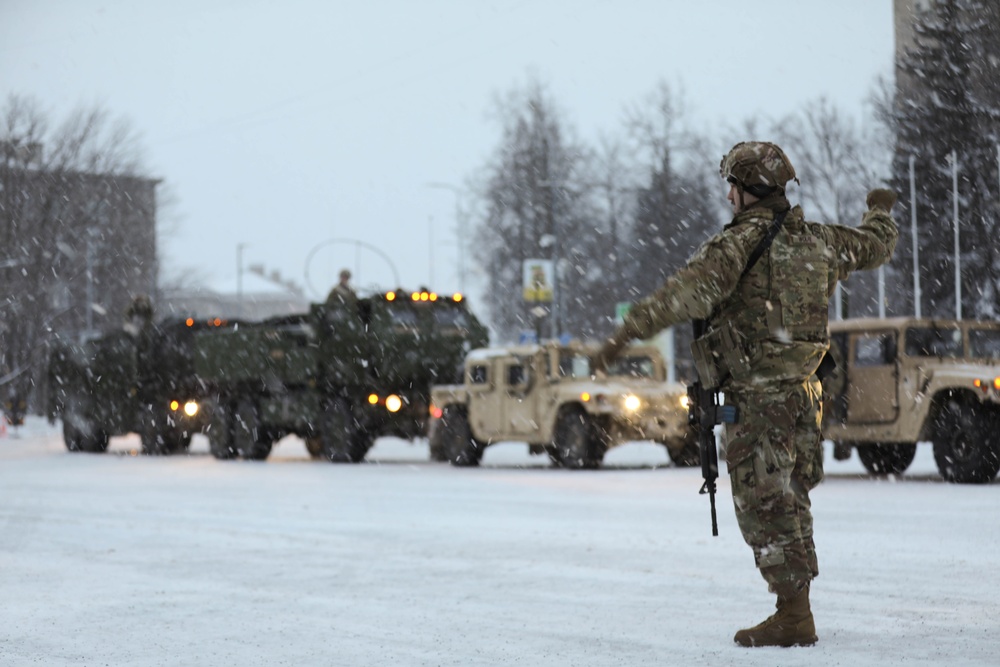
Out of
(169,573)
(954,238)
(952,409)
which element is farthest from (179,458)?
(954,238)

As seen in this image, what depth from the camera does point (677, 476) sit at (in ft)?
63.7

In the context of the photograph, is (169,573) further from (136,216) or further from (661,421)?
(136,216)

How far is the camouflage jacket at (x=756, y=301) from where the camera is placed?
645cm

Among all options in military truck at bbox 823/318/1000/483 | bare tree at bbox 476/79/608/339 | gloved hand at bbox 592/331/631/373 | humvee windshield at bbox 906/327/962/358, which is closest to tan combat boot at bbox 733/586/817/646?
gloved hand at bbox 592/331/631/373

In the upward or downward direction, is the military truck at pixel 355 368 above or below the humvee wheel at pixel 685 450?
above

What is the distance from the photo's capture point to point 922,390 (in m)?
17.1

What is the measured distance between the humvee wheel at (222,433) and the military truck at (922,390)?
36.6ft

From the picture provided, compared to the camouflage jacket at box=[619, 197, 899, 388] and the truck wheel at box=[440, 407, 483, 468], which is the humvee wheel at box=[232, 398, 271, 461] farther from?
the camouflage jacket at box=[619, 197, 899, 388]

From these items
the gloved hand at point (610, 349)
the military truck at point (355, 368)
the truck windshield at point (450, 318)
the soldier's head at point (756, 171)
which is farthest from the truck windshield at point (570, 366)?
the gloved hand at point (610, 349)

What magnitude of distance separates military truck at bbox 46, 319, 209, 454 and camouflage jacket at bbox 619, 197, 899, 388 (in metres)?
22.1

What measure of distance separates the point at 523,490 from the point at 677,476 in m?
2.78

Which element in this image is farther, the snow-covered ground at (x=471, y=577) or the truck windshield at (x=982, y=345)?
the truck windshield at (x=982, y=345)

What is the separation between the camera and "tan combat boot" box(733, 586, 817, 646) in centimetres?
649

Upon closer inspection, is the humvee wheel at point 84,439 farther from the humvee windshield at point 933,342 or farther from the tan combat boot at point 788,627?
the tan combat boot at point 788,627
